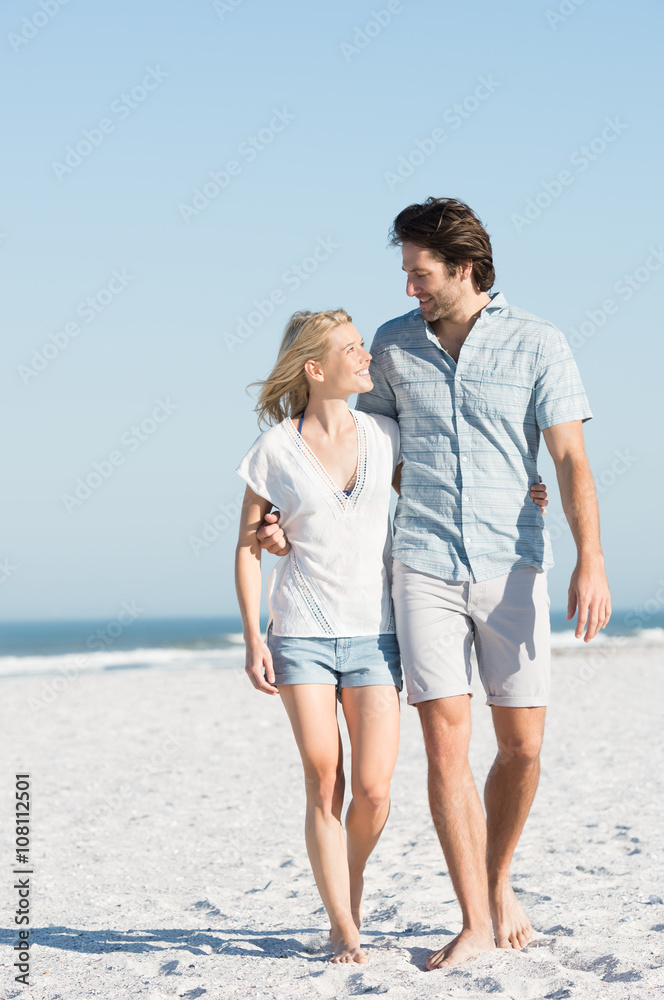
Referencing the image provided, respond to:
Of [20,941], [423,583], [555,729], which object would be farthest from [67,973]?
[555,729]

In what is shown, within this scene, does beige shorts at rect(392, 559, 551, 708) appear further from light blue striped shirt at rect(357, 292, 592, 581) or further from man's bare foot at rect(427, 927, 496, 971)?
man's bare foot at rect(427, 927, 496, 971)

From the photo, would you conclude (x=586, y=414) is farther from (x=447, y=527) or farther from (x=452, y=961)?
(x=452, y=961)

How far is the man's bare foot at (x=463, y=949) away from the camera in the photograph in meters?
3.07

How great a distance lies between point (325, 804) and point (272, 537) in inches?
38.4

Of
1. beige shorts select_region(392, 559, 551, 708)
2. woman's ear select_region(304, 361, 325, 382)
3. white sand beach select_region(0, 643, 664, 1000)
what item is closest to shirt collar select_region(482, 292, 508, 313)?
woman's ear select_region(304, 361, 325, 382)

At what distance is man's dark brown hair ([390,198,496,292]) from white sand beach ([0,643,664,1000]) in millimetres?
2498

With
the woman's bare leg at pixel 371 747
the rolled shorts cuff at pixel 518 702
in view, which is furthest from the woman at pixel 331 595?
the rolled shorts cuff at pixel 518 702

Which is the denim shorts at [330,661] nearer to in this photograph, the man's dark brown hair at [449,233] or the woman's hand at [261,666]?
the woman's hand at [261,666]

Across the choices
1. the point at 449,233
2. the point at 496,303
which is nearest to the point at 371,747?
the point at 496,303

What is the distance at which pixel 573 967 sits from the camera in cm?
308

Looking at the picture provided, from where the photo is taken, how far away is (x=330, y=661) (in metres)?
3.27

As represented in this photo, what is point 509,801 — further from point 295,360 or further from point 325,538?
point 295,360

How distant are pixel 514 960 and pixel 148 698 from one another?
10.1 meters

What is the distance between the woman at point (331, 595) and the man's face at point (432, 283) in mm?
294
